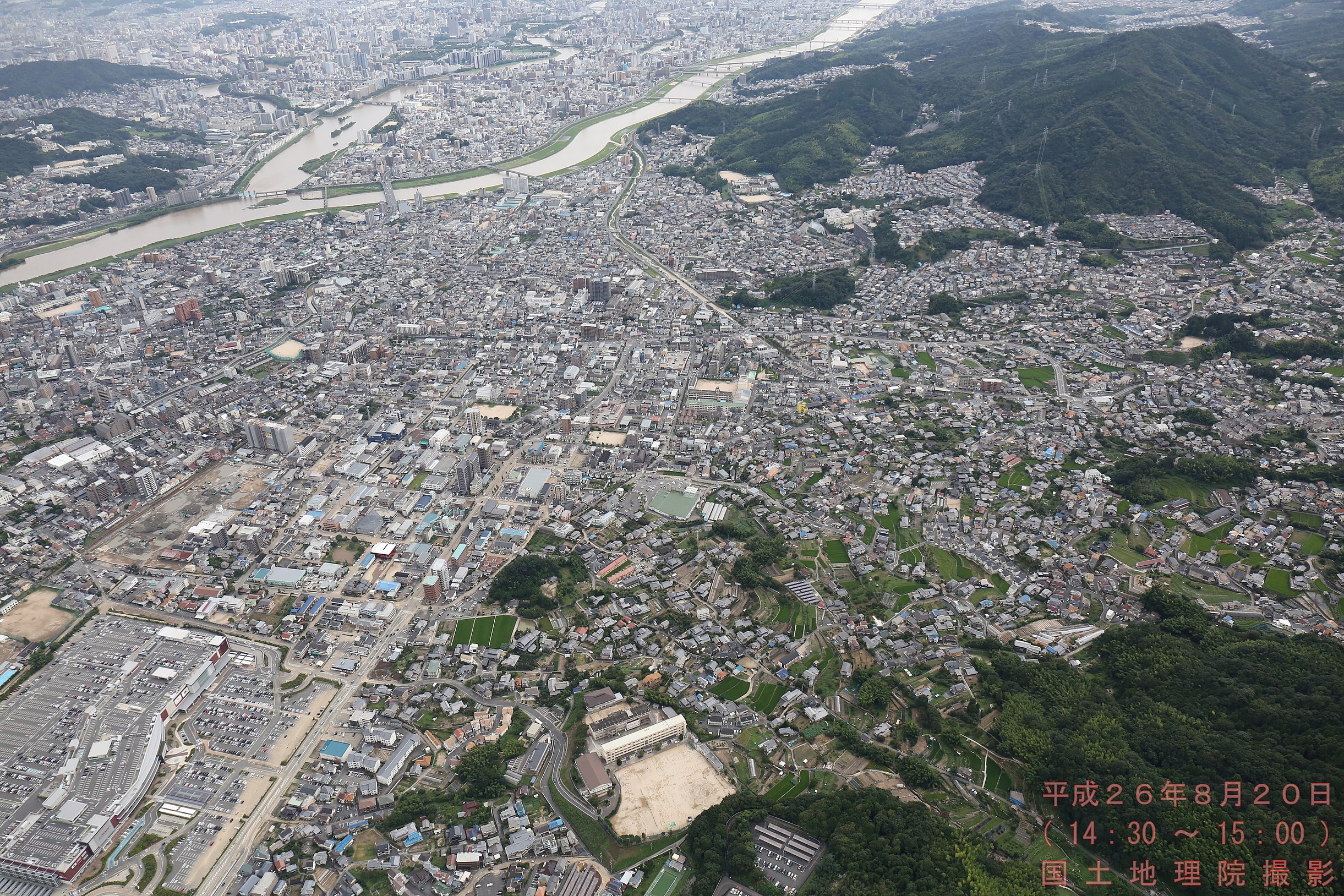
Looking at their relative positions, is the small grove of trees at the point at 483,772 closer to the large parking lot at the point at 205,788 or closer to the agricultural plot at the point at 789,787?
the large parking lot at the point at 205,788

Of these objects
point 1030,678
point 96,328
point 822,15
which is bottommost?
point 1030,678

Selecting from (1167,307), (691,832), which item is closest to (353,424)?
(691,832)

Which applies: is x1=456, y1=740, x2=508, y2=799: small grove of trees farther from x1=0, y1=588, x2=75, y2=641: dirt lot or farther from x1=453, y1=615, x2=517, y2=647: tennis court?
x1=0, y1=588, x2=75, y2=641: dirt lot

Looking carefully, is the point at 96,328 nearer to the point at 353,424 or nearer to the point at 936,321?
the point at 353,424

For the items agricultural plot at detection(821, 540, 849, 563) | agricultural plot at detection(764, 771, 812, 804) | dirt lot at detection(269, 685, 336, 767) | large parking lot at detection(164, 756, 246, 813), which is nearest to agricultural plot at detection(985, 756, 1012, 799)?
agricultural plot at detection(764, 771, 812, 804)

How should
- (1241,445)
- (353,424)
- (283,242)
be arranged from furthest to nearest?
(283,242)
(353,424)
(1241,445)

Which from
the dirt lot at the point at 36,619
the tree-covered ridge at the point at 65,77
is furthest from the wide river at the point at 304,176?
the dirt lot at the point at 36,619

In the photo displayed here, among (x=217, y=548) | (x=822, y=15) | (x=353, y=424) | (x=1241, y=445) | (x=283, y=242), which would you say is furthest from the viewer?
(x=822, y=15)

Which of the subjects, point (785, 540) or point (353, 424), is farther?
point (353, 424)
